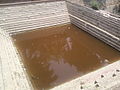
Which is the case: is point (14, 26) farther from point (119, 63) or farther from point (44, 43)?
point (119, 63)

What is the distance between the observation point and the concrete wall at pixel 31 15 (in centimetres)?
922

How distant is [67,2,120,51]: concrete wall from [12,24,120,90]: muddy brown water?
28 centimetres

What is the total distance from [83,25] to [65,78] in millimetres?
4229

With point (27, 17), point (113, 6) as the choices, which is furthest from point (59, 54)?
point (113, 6)

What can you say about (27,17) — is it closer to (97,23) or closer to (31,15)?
(31,15)

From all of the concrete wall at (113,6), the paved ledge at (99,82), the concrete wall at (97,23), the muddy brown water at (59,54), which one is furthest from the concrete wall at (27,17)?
the paved ledge at (99,82)

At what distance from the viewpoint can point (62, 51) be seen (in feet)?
24.2

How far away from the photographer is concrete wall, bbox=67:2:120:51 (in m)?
7.32

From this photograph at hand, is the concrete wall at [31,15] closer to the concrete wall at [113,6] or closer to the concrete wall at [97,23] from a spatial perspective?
the concrete wall at [97,23]

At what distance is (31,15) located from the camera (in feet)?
31.8

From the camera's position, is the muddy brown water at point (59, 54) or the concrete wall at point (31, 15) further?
the concrete wall at point (31, 15)

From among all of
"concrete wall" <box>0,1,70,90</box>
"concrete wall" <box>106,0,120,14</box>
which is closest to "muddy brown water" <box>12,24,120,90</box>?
"concrete wall" <box>0,1,70,90</box>

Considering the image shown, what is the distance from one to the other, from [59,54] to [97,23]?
8.43 feet

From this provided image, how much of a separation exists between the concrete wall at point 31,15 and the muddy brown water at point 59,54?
56 centimetres
